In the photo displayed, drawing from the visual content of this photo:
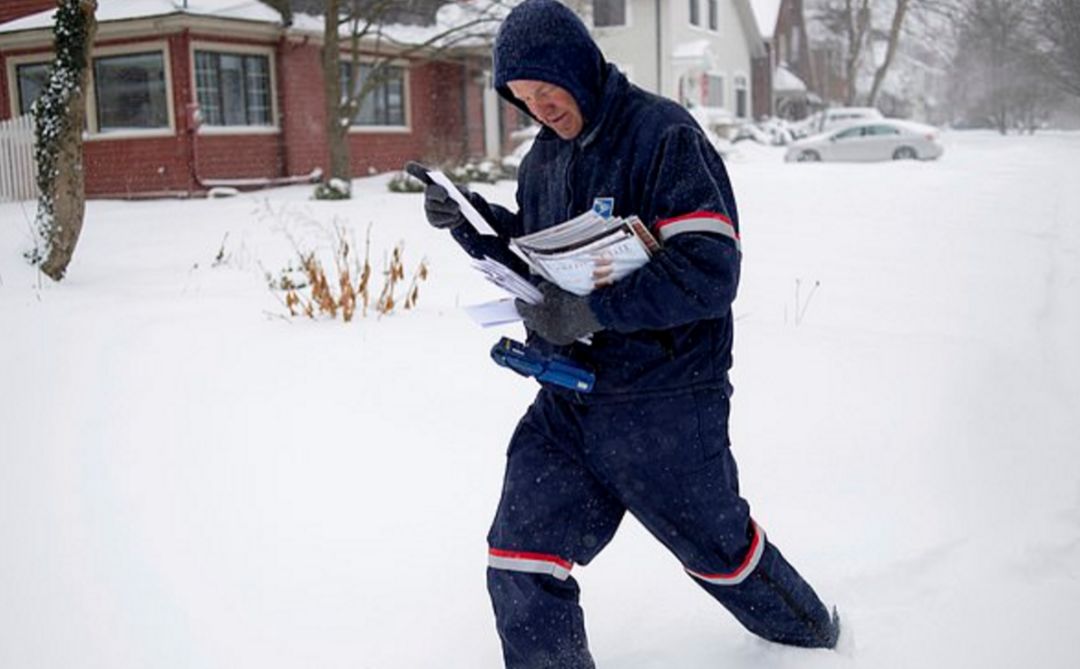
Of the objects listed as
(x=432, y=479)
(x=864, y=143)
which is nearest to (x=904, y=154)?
(x=864, y=143)

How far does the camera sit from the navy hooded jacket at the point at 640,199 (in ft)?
Result: 7.00

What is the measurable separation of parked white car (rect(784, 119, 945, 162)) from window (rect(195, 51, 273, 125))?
1390cm

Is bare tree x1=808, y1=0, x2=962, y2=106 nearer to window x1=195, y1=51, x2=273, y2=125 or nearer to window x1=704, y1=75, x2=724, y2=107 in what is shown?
window x1=704, y1=75, x2=724, y2=107

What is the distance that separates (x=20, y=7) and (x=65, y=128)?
12.2 metres

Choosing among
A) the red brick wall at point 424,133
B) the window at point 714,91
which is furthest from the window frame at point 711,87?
the red brick wall at point 424,133

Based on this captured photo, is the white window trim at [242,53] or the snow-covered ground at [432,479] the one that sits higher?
the white window trim at [242,53]

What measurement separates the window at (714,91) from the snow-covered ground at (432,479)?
28185 mm

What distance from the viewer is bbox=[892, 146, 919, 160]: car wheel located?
25677 millimetres

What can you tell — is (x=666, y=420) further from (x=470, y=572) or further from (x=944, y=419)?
(x=944, y=419)

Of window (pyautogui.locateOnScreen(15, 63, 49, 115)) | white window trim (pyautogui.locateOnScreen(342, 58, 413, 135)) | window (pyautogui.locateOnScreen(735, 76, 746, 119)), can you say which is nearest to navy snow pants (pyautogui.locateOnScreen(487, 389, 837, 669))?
window (pyautogui.locateOnScreen(15, 63, 49, 115))

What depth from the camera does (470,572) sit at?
132 inches

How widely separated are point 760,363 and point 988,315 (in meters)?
2.21

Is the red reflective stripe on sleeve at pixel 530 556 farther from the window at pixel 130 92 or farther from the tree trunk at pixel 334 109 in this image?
the window at pixel 130 92

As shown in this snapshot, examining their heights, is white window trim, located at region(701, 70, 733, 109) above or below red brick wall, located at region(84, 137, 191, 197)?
above
